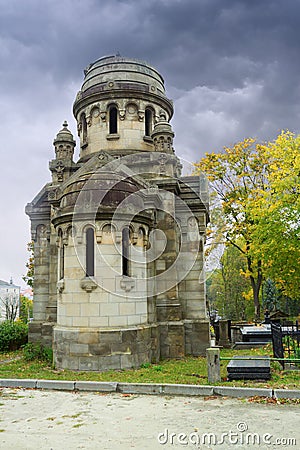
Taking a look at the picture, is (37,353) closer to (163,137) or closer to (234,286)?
(163,137)

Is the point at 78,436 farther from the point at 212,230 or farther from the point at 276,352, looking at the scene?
the point at 212,230

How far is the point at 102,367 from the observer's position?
12.6 meters

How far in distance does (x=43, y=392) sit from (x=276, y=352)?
678 cm

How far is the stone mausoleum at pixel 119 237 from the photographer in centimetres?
1306

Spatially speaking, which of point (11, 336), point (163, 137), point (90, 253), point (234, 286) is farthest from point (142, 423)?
point (234, 286)

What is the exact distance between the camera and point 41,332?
57.2 feet

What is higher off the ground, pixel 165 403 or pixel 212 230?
pixel 212 230

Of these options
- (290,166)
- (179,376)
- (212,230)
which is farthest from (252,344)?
(212,230)

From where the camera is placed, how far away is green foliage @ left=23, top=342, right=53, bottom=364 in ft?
52.3

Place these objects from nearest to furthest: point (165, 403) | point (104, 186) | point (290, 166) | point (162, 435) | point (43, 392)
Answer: point (162, 435) → point (165, 403) → point (43, 392) → point (104, 186) → point (290, 166)

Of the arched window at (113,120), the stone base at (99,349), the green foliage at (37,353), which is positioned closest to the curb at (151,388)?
the stone base at (99,349)

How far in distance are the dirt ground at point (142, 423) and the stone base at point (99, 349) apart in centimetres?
309

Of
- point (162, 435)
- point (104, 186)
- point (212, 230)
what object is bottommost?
point (162, 435)

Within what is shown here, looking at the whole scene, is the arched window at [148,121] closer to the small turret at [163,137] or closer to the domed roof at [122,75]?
the domed roof at [122,75]
